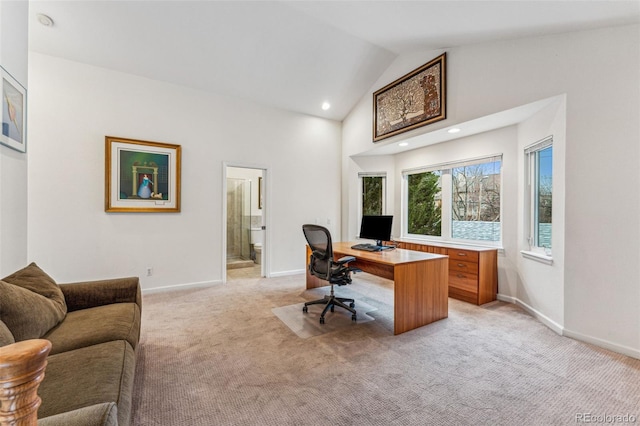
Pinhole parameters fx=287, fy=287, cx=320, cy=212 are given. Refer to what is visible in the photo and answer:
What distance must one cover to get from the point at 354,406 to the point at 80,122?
439 cm

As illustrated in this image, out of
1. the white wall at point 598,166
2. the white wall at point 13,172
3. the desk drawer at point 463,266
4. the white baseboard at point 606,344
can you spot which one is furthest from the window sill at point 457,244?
the white wall at point 13,172

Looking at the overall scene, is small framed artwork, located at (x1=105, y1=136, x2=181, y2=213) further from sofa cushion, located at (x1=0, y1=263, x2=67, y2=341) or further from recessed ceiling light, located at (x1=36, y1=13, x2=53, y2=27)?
sofa cushion, located at (x1=0, y1=263, x2=67, y2=341)

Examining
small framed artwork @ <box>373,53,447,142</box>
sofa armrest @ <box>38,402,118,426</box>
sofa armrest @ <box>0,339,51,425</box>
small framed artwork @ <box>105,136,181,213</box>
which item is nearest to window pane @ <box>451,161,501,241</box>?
small framed artwork @ <box>373,53,447,142</box>

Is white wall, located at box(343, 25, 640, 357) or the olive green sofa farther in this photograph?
white wall, located at box(343, 25, 640, 357)

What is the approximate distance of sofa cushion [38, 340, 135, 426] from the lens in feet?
Result: 3.58

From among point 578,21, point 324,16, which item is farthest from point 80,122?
point 578,21

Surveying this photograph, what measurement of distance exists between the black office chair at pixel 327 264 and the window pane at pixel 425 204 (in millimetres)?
2417

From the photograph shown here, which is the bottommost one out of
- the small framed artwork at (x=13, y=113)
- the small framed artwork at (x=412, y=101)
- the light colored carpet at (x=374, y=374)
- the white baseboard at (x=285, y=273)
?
the light colored carpet at (x=374, y=374)

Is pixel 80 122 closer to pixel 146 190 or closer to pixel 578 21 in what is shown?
pixel 146 190

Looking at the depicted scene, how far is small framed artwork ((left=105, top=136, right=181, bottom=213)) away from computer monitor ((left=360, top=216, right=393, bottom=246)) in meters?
2.72

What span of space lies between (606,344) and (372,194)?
3.86 m

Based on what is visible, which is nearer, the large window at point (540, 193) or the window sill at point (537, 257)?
the window sill at point (537, 257)

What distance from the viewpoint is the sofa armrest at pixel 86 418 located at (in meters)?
0.84

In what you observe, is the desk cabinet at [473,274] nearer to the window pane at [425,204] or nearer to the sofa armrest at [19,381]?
the window pane at [425,204]
